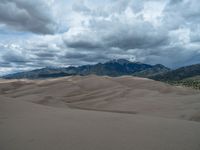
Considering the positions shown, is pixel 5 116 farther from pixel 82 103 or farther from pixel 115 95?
pixel 115 95

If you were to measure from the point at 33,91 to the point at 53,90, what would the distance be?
5.36ft

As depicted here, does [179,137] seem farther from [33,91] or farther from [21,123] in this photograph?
[33,91]

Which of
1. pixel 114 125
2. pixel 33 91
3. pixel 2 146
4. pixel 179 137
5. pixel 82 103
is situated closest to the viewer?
pixel 2 146

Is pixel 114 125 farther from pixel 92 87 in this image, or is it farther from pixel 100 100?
pixel 92 87

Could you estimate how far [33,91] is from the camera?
19.4m

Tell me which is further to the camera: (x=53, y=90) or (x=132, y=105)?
(x=53, y=90)

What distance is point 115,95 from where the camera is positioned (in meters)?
17.2

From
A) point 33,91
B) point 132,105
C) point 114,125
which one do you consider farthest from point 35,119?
point 33,91

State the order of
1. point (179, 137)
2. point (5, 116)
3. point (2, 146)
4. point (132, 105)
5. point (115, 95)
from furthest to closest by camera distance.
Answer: point (115, 95)
point (132, 105)
point (5, 116)
point (179, 137)
point (2, 146)

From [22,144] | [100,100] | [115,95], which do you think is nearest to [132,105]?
[100,100]

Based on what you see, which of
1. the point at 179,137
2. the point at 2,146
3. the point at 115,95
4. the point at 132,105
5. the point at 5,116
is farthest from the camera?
the point at 115,95

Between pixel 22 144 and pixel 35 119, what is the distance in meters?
2.83

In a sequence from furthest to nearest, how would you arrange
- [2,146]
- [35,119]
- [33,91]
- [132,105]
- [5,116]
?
[33,91], [132,105], [5,116], [35,119], [2,146]

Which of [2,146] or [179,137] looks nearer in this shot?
[2,146]
